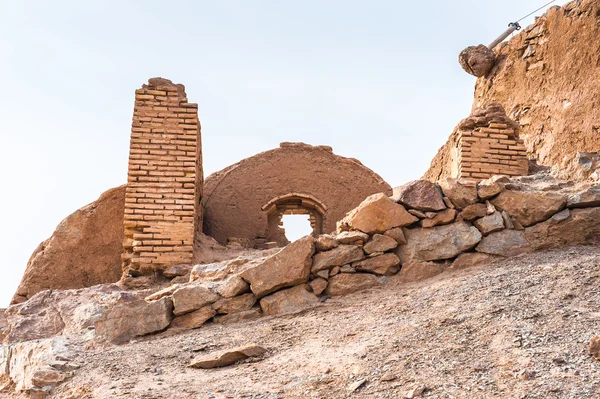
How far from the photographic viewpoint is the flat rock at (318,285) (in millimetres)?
5688

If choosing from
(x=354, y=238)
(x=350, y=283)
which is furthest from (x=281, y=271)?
(x=354, y=238)

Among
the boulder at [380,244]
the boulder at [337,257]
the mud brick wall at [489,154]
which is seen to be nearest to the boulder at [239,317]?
the boulder at [337,257]

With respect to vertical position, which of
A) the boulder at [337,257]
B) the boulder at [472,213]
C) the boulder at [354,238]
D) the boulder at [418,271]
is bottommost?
the boulder at [418,271]

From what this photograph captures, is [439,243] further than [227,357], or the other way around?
[439,243]

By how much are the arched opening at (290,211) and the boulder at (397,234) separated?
5.37 metres

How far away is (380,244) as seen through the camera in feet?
19.3

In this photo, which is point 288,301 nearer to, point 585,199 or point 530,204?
point 530,204

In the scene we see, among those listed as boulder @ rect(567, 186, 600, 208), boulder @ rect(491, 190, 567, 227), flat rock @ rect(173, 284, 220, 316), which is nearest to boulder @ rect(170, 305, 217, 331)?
flat rock @ rect(173, 284, 220, 316)

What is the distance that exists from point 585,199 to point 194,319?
3669 millimetres

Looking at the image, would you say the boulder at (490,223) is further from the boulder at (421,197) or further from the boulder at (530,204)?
the boulder at (421,197)

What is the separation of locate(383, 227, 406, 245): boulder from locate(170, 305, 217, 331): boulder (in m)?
1.72

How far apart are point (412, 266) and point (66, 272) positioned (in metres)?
5.47

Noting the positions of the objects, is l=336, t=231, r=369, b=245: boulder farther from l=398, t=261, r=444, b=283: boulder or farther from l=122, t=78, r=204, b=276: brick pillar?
l=122, t=78, r=204, b=276: brick pillar

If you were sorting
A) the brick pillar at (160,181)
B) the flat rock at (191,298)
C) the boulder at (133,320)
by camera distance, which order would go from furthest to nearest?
the brick pillar at (160,181) → the flat rock at (191,298) → the boulder at (133,320)
